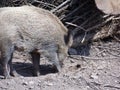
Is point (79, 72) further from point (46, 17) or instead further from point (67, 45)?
point (46, 17)

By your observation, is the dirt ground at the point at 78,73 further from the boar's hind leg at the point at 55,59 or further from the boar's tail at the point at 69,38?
the boar's tail at the point at 69,38

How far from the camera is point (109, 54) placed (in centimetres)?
684

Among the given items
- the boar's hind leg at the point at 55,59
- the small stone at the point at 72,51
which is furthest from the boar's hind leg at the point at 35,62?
the small stone at the point at 72,51

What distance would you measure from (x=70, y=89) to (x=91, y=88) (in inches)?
11.6

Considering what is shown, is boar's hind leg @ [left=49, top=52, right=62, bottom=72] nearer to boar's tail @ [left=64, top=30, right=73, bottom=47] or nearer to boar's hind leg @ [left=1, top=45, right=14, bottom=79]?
boar's tail @ [left=64, top=30, right=73, bottom=47]

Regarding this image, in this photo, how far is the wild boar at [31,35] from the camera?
5734 millimetres

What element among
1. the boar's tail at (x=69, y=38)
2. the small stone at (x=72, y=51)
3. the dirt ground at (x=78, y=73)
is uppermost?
the boar's tail at (x=69, y=38)

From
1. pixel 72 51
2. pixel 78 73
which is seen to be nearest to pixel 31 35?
pixel 78 73

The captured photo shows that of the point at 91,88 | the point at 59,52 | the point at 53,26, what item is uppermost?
the point at 53,26

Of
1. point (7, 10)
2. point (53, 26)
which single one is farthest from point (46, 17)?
point (7, 10)

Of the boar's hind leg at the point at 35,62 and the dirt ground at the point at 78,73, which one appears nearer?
the dirt ground at the point at 78,73

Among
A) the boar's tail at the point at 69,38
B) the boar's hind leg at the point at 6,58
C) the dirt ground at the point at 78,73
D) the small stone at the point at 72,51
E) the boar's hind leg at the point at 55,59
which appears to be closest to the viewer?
the dirt ground at the point at 78,73

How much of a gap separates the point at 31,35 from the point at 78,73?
2.94 feet

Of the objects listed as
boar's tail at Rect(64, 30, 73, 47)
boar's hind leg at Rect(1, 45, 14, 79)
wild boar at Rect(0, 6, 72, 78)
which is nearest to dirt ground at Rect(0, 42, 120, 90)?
boar's hind leg at Rect(1, 45, 14, 79)
